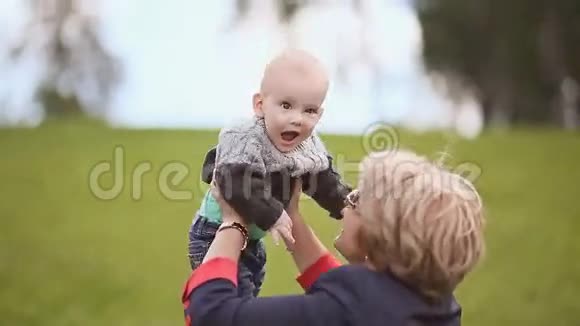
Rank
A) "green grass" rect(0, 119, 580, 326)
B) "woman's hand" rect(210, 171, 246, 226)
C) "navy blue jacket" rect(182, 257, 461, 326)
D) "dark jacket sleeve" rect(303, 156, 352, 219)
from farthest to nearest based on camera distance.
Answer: "green grass" rect(0, 119, 580, 326) < "dark jacket sleeve" rect(303, 156, 352, 219) < "woman's hand" rect(210, 171, 246, 226) < "navy blue jacket" rect(182, 257, 461, 326)

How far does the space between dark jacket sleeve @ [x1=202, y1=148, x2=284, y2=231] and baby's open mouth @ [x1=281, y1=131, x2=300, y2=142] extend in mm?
75

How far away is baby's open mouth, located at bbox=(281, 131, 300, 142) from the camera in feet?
4.19

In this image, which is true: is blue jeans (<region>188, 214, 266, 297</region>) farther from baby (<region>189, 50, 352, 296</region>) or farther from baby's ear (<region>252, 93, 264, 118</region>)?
baby's ear (<region>252, 93, 264, 118</region>)

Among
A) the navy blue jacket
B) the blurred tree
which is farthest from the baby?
the blurred tree

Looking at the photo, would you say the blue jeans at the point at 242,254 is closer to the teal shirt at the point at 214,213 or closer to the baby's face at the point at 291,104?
the teal shirt at the point at 214,213

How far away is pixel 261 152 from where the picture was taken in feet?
4.15

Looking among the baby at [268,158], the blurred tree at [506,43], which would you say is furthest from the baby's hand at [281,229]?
the blurred tree at [506,43]

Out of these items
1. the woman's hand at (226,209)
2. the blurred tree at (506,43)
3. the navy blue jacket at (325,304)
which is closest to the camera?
the navy blue jacket at (325,304)

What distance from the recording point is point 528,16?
18.5ft

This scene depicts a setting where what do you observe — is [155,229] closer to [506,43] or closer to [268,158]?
[268,158]

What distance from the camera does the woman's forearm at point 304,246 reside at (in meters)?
1.43

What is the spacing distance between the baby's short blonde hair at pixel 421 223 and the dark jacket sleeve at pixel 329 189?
0.18m

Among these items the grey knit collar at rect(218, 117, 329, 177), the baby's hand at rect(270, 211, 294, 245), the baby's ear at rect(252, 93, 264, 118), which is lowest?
the baby's hand at rect(270, 211, 294, 245)

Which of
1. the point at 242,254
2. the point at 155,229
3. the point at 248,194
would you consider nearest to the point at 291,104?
the point at 248,194
